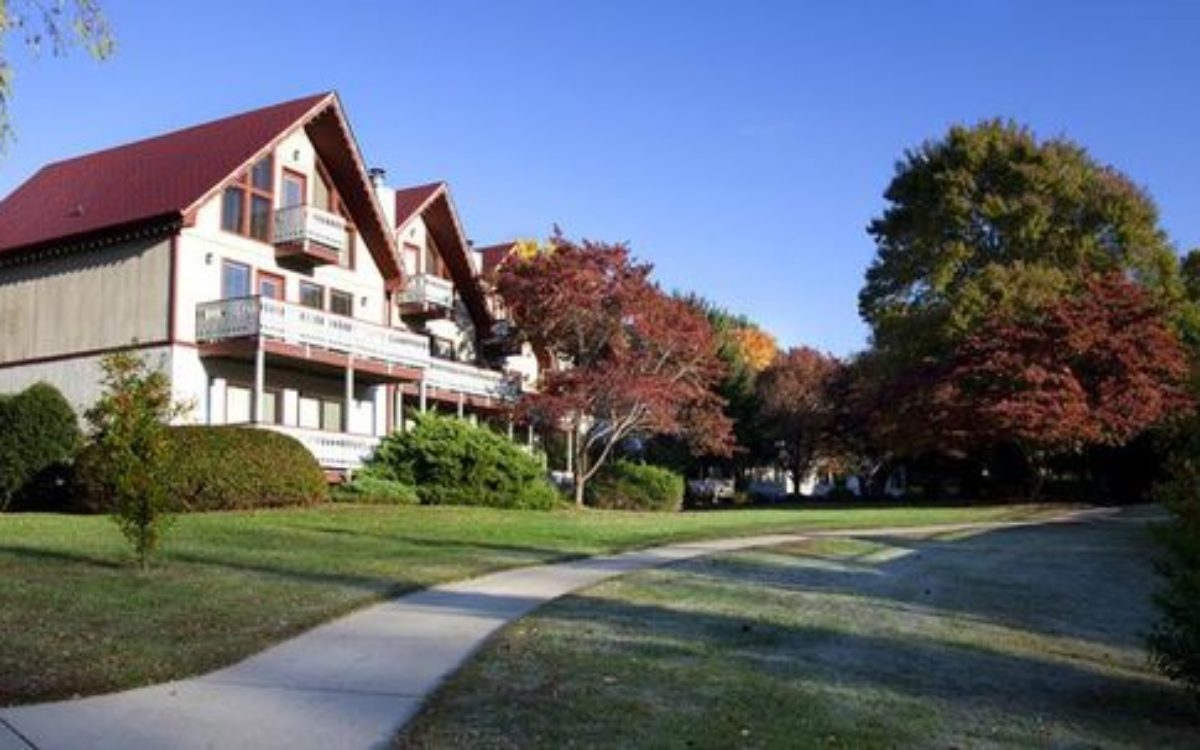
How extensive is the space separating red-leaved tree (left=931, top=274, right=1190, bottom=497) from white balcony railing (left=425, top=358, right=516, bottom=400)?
1402cm

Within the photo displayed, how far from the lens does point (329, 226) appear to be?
35.3m

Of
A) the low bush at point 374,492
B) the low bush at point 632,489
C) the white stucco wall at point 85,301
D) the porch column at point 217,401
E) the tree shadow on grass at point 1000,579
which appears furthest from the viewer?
the low bush at point 632,489

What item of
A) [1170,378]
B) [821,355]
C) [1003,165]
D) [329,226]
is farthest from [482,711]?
[821,355]

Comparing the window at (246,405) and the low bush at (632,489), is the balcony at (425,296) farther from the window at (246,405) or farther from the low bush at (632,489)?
the low bush at (632,489)

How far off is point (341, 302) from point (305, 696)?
30266 mm

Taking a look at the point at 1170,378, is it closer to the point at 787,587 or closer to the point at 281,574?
the point at 787,587

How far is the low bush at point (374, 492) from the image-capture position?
29.2m

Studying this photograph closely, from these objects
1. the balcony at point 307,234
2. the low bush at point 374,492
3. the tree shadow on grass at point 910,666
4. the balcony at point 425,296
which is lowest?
the tree shadow on grass at point 910,666

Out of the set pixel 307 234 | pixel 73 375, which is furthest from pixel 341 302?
pixel 73 375

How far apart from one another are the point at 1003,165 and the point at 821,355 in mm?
17879

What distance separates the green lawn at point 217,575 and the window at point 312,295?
10.6 metres

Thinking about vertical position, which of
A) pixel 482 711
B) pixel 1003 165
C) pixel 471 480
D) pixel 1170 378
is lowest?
pixel 482 711

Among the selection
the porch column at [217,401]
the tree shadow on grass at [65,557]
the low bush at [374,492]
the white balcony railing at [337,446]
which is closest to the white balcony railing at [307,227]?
the porch column at [217,401]

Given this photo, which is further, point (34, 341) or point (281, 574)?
point (34, 341)
